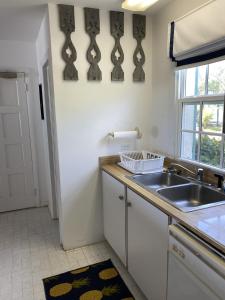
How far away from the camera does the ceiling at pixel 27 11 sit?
6.66 ft

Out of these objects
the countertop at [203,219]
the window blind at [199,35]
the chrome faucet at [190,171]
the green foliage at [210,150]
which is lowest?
the countertop at [203,219]

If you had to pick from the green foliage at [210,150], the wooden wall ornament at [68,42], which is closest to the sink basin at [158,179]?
the green foliage at [210,150]

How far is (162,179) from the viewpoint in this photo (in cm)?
219

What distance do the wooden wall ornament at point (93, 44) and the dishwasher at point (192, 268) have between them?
1615mm

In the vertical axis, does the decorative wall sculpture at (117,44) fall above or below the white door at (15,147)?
above

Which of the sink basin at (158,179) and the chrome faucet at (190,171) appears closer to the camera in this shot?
the chrome faucet at (190,171)

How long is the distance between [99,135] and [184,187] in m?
1.02

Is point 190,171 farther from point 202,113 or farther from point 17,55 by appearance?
point 17,55

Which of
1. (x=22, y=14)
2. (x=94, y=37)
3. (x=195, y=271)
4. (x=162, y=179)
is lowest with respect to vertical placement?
(x=195, y=271)

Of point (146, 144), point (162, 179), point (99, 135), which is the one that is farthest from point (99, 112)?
point (162, 179)

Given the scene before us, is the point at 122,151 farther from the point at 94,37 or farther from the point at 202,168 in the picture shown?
the point at 94,37

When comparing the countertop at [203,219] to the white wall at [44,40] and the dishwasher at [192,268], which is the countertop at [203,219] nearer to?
the dishwasher at [192,268]

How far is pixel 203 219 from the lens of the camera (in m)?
1.27

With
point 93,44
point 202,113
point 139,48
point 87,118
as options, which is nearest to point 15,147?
point 87,118
